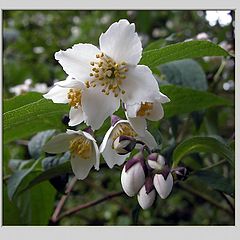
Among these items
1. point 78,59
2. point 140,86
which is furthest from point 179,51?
point 78,59

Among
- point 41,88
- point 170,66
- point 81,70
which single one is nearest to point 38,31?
point 41,88

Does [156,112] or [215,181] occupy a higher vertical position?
[156,112]

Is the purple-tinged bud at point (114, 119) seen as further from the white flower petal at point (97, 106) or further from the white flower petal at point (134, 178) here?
the white flower petal at point (134, 178)

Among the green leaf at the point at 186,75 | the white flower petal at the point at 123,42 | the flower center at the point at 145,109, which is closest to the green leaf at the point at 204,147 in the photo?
the flower center at the point at 145,109

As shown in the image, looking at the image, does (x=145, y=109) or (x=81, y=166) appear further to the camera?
(x=81, y=166)

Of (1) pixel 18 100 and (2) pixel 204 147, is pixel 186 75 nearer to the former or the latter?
(2) pixel 204 147

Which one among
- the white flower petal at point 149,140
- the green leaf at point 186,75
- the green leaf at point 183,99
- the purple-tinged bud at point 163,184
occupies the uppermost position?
the green leaf at point 186,75
